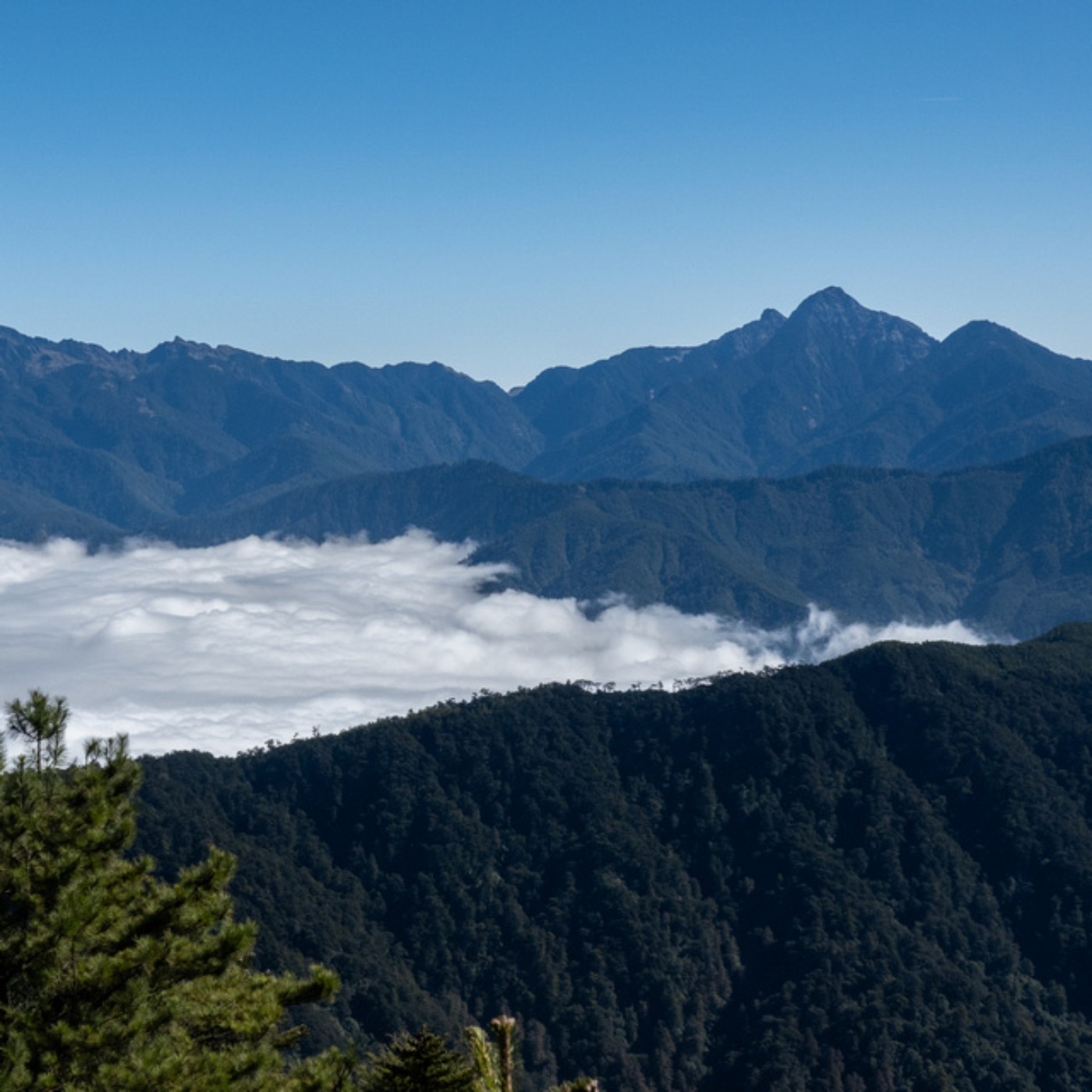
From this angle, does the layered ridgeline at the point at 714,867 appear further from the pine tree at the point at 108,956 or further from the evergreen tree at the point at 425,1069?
the evergreen tree at the point at 425,1069

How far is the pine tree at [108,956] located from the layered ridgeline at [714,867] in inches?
4138

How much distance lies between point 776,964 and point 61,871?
135 metres

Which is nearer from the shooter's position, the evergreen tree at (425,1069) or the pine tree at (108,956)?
the evergreen tree at (425,1069)

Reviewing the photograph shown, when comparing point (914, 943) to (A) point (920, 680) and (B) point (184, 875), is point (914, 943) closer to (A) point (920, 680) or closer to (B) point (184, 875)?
(A) point (920, 680)

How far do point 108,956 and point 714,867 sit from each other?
Result: 5777 inches

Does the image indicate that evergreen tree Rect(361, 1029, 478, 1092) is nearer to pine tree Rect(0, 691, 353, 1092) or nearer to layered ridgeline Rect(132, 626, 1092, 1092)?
pine tree Rect(0, 691, 353, 1092)

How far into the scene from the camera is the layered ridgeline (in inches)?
5187

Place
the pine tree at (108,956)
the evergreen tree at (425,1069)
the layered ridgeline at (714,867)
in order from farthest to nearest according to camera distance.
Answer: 1. the layered ridgeline at (714,867)
2. the pine tree at (108,956)
3. the evergreen tree at (425,1069)

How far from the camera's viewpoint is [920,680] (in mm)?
181375

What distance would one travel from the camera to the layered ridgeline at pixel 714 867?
13175 cm

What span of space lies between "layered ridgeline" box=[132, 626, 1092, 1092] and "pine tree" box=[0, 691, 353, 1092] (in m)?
105

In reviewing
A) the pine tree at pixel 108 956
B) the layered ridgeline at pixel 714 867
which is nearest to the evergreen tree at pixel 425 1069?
the pine tree at pixel 108 956

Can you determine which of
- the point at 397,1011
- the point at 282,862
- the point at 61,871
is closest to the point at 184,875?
the point at 61,871

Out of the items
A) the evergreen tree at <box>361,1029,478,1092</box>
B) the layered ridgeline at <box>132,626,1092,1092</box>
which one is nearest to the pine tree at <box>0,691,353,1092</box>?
the evergreen tree at <box>361,1029,478,1092</box>
